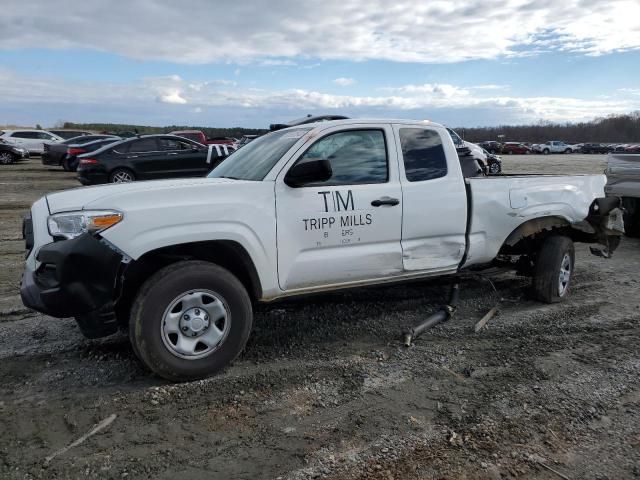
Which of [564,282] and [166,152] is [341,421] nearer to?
[564,282]

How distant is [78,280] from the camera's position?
350 cm

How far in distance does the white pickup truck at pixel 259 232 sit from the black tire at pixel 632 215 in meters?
4.56

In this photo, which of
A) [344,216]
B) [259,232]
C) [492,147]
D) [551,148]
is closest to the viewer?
[259,232]

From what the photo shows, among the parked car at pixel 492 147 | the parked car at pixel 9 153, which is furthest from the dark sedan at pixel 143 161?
the parked car at pixel 492 147

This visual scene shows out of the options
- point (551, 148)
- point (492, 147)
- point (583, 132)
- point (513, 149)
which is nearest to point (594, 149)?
point (551, 148)

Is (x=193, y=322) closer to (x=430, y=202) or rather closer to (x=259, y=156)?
(x=259, y=156)

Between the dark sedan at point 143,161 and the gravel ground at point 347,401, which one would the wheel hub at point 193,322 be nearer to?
the gravel ground at point 347,401

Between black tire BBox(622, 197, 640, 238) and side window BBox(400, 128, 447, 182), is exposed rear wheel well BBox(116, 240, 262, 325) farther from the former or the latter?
black tire BBox(622, 197, 640, 238)

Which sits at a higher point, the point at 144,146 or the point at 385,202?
the point at 144,146

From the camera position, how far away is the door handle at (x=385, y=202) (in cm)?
450

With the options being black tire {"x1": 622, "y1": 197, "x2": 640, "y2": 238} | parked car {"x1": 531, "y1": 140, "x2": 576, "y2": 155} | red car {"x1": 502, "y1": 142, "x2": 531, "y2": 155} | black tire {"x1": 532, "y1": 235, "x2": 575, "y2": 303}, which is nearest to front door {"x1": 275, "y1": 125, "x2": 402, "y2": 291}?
black tire {"x1": 532, "y1": 235, "x2": 575, "y2": 303}

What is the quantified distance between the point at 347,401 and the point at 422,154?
241 centimetres

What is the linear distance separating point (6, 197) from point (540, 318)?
14.0 meters

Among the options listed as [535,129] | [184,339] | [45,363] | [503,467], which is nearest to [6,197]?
[45,363]
